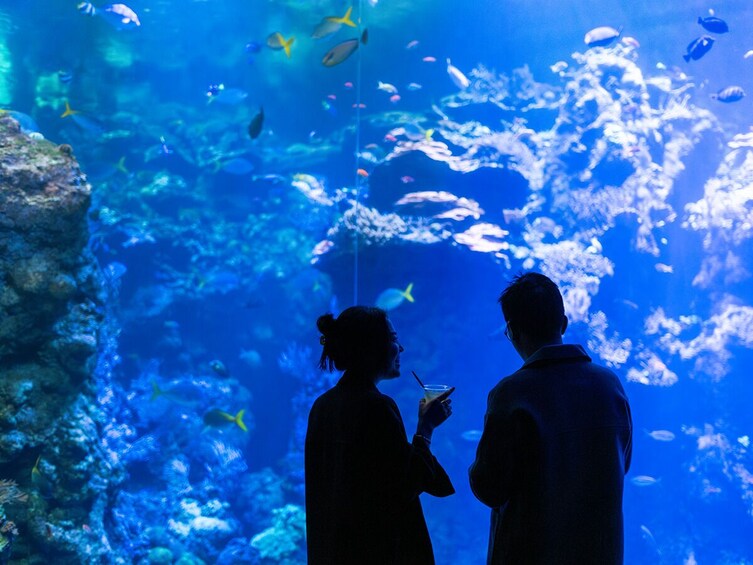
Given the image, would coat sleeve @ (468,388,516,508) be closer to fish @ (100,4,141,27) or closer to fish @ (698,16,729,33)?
fish @ (698,16,729,33)

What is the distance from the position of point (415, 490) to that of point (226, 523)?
10.1 metres

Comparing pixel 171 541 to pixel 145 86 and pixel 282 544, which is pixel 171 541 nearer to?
pixel 282 544

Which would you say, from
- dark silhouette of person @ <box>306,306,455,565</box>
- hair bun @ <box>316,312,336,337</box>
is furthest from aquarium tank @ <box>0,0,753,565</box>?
hair bun @ <box>316,312,336,337</box>

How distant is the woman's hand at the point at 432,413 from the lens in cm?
176

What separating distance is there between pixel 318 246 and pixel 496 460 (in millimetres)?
9852

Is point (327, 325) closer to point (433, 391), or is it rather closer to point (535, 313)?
point (433, 391)

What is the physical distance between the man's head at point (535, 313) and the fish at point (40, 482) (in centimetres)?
536

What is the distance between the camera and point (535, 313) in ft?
5.85

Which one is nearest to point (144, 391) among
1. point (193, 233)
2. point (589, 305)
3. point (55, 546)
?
point (193, 233)

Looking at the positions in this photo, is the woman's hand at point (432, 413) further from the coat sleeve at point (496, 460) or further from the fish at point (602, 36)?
the fish at point (602, 36)

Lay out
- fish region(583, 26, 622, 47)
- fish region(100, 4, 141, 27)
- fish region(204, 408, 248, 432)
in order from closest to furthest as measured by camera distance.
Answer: fish region(204, 408, 248, 432)
fish region(100, 4, 141, 27)
fish region(583, 26, 622, 47)

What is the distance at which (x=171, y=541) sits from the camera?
375 inches

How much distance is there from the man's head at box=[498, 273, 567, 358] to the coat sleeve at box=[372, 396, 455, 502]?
54 centimetres

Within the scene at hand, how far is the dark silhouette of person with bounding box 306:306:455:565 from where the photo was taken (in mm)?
1692
